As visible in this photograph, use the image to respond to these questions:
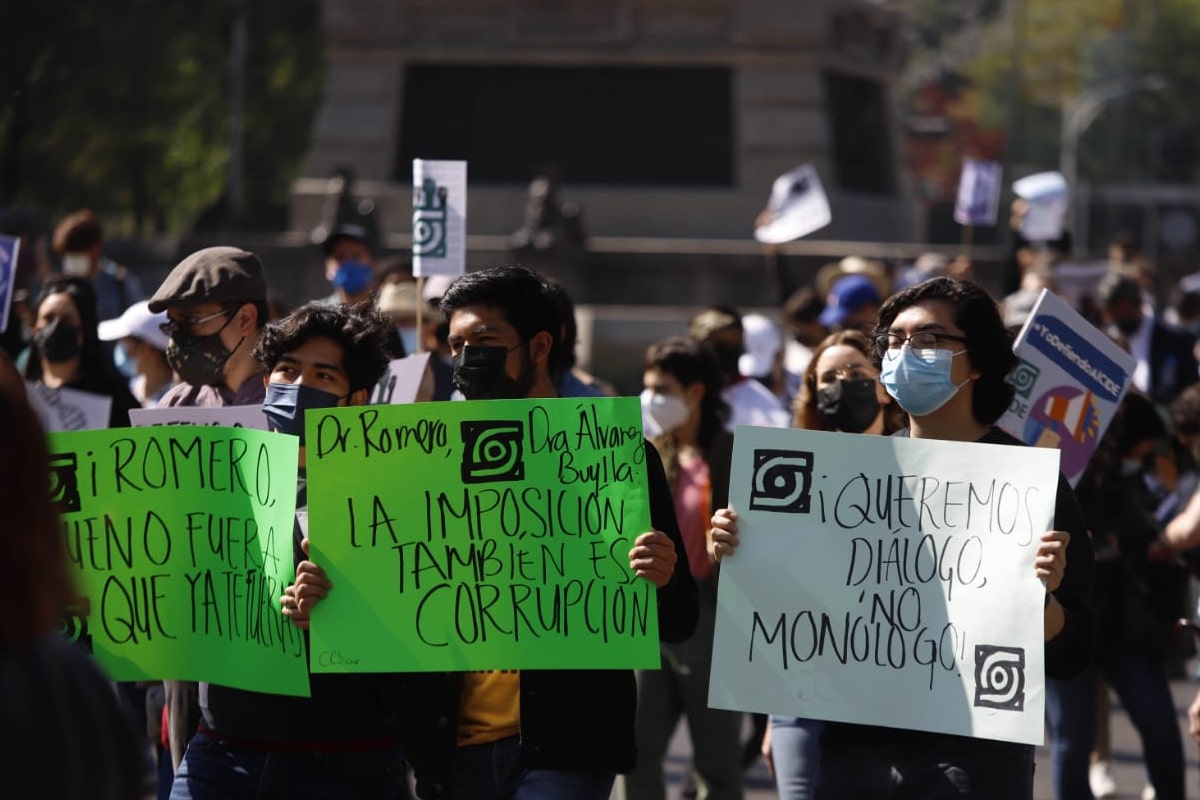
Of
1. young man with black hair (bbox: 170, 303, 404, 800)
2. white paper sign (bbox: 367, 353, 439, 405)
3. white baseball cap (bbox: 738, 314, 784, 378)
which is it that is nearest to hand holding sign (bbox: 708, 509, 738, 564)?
young man with black hair (bbox: 170, 303, 404, 800)

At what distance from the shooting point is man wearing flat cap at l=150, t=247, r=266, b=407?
5551mm

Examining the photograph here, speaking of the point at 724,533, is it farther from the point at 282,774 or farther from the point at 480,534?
A: the point at 282,774

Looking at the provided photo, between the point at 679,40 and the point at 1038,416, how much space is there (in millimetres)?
17600

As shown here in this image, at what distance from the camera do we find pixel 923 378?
4.51 m

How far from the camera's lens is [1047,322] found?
5934mm

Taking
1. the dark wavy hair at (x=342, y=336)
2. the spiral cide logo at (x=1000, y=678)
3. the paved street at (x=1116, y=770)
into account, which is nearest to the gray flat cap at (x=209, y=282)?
the dark wavy hair at (x=342, y=336)

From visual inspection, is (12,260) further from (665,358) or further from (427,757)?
(427,757)

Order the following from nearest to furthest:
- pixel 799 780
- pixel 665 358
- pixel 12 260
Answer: pixel 799 780, pixel 665 358, pixel 12 260

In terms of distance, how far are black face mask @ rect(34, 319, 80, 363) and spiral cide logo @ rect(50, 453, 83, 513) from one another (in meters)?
2.78

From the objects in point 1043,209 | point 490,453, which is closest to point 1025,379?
point 490,453

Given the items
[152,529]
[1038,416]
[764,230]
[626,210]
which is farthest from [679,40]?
[152,529]

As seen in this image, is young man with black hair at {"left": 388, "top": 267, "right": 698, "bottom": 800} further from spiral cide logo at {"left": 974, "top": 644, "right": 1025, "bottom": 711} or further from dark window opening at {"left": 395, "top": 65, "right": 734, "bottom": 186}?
dark window opening at {"left": 395, "top": 65, "right": 734, "bottom": 186}

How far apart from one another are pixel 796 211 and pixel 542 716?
36.5 ft

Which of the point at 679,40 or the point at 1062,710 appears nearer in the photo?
the point at 1062,710
